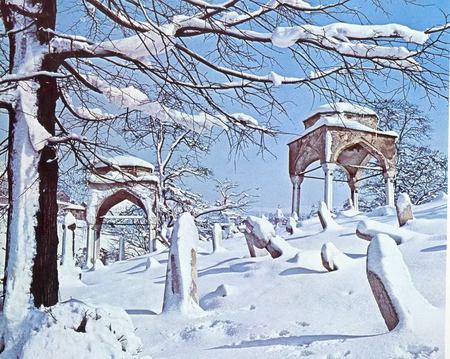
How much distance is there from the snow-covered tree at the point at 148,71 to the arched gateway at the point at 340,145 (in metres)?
0.09

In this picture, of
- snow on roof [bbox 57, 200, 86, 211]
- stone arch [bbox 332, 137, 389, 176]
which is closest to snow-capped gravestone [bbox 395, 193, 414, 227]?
stone arch [bbox 332, 137, 389, 176]

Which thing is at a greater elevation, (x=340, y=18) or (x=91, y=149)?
(x=340, y=18)

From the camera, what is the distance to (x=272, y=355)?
1.44 metres

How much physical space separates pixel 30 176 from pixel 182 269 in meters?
0.57

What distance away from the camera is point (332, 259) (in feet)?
5.75

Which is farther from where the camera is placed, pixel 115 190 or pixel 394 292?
pixel 115 190

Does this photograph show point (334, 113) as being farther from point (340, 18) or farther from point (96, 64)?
point (96, 64)

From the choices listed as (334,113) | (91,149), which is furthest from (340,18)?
(91,149)

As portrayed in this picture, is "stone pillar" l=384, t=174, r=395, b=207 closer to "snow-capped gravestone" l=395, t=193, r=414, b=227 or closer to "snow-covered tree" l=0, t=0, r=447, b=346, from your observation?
"snow-capped gravestone" l=395, t=193, r=414, b=227

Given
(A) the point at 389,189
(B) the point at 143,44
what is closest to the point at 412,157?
(A) the point at 389,189

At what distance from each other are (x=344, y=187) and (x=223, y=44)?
2.14 feet

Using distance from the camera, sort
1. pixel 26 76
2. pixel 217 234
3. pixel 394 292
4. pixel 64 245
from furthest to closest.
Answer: pixel 217 234 < pixel 64 245 < pixel 26 76 < pixel 394 292

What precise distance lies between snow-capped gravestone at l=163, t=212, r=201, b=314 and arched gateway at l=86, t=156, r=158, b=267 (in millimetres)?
95

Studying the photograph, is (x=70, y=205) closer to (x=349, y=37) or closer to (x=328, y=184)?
(x=328, y=184)
